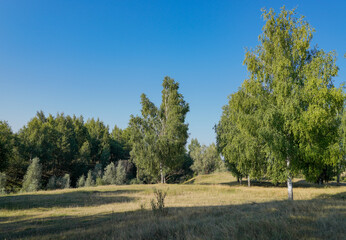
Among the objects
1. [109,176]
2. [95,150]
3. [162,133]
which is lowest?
[109,176]

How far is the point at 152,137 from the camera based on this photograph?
116 feet

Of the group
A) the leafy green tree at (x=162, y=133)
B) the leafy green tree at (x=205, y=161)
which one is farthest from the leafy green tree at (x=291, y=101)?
the leafy green tree at (x=205, y=161)

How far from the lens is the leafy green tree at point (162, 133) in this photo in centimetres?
3531

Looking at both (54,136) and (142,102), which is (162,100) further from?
(54,136)

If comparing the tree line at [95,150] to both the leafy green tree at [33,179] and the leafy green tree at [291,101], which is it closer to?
the leafy green tree at [33,179]

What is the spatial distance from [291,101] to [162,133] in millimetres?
25227

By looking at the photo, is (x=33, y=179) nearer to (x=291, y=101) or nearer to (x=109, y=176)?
(x=109, y=176)

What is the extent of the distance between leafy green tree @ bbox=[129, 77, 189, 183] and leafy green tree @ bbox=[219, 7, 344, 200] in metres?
19.7

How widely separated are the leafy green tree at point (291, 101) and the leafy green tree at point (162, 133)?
1967 cm

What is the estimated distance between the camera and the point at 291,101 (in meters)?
13.9

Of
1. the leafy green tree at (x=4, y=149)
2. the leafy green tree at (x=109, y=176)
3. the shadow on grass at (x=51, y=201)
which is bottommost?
the leafy green tree at (x=109, y=176)

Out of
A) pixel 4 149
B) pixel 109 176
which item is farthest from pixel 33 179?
pixel 4 149

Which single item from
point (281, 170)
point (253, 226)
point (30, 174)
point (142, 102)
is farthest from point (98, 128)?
point (253, 226)

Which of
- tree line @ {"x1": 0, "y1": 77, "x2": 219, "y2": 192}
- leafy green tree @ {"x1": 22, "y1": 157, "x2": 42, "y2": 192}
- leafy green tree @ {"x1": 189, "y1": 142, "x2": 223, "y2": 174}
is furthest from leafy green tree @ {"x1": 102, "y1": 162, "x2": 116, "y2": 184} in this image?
leafy green tree @ {"x1": 189, "y1": 142, "x2": 223, "y2": 174}
